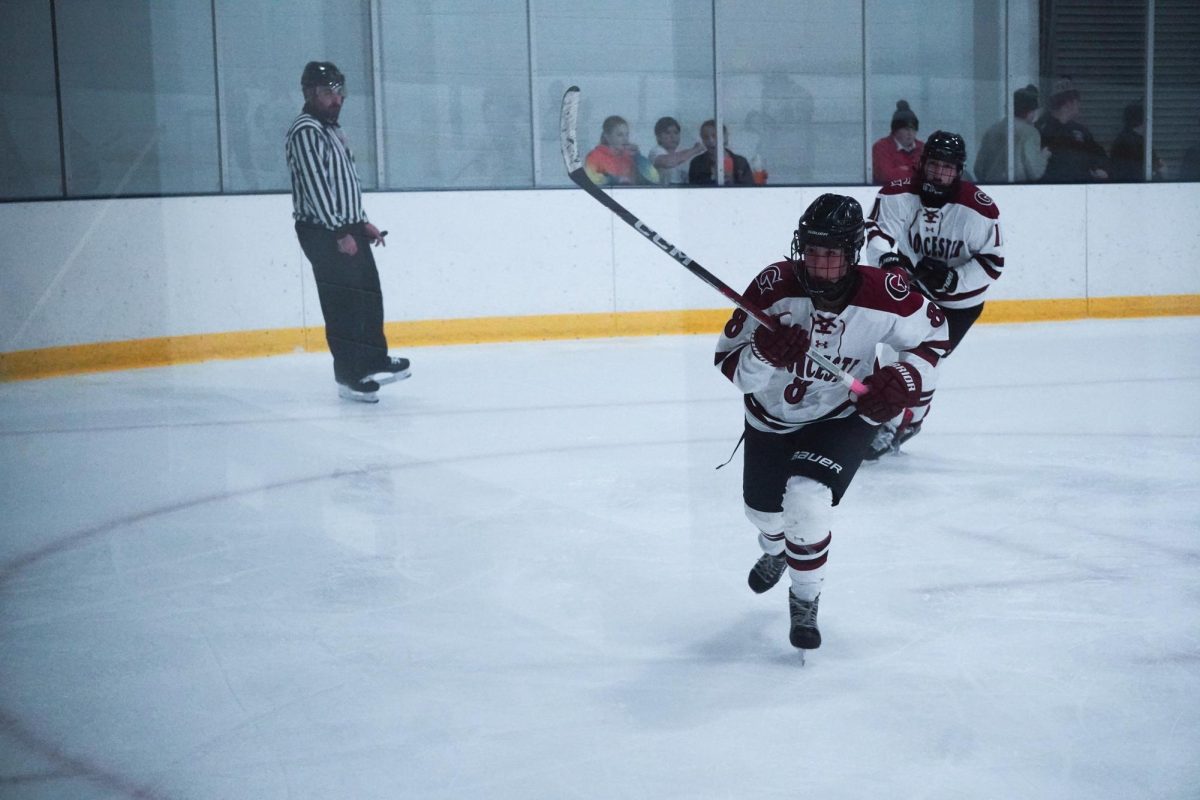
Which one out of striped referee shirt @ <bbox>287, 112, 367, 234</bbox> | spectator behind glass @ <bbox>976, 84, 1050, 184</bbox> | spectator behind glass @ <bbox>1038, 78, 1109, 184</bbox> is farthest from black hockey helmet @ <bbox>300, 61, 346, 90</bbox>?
spectator behind glass @ <bbox>1038, 78, 1109, 184</bbox>

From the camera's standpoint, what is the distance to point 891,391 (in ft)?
7.84

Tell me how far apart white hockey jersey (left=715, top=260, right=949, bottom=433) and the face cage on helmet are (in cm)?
4

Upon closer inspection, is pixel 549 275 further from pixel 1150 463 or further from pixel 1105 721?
pixel 1105 721

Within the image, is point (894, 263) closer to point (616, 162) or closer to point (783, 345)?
point (783, 345)

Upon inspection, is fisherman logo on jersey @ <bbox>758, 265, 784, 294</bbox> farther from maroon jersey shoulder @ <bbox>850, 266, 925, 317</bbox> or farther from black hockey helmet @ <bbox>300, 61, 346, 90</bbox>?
black hockey helmet @ <bbox>300, 61, 346, 90</bbox>

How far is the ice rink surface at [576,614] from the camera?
6.53 ft

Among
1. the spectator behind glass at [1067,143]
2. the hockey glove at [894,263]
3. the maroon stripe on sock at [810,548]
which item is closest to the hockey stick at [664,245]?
the maroon stripe on sock at [810,548]

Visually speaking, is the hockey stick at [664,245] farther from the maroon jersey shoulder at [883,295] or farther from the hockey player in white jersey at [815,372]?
the maroon jersey shoulder at [883,295]

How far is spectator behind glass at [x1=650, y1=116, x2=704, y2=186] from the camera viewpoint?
8.23 m

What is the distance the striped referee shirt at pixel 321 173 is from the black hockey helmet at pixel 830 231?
3564 mm

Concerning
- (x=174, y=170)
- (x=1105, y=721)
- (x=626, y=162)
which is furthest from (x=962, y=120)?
(x=1105, y=721)

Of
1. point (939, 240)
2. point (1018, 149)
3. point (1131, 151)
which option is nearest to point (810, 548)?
point (939, 240)

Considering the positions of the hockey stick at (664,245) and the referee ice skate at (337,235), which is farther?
the referee ice skate at (337,235)

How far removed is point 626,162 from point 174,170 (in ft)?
8.63
